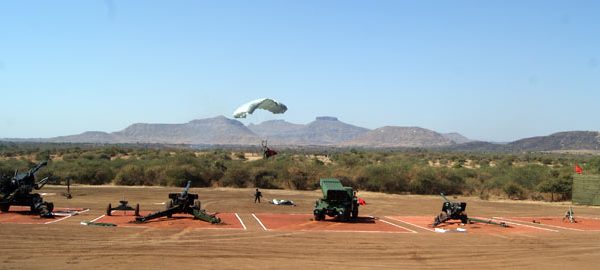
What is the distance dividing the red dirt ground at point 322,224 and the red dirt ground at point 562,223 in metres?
7.68

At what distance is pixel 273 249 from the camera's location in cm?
1895

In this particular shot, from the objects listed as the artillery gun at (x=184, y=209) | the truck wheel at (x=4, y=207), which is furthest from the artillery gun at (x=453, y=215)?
the truck wheel at (x=4, y=207)

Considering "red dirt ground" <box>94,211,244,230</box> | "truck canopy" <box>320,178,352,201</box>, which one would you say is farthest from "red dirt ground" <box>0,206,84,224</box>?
"truck canopy" <box>320,178,352,201</box>

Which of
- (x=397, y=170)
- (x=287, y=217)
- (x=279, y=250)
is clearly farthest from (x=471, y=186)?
(x=279, y=250)

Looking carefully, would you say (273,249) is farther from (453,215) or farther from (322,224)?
(453,215)

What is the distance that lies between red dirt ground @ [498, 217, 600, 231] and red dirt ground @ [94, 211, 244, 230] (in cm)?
1489

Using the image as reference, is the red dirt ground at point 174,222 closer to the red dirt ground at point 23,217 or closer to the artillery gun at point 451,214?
the red dirt ground at point 23,217

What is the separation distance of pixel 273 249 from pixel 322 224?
23.9 ft

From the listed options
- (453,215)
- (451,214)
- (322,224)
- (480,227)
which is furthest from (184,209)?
(480,227)

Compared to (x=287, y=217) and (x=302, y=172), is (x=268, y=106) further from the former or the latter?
(x=302, y=172)

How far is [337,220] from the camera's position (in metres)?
27.2

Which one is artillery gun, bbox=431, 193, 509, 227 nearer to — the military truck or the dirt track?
the dirt track

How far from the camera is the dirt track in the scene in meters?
16.7

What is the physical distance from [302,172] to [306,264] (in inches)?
1311
